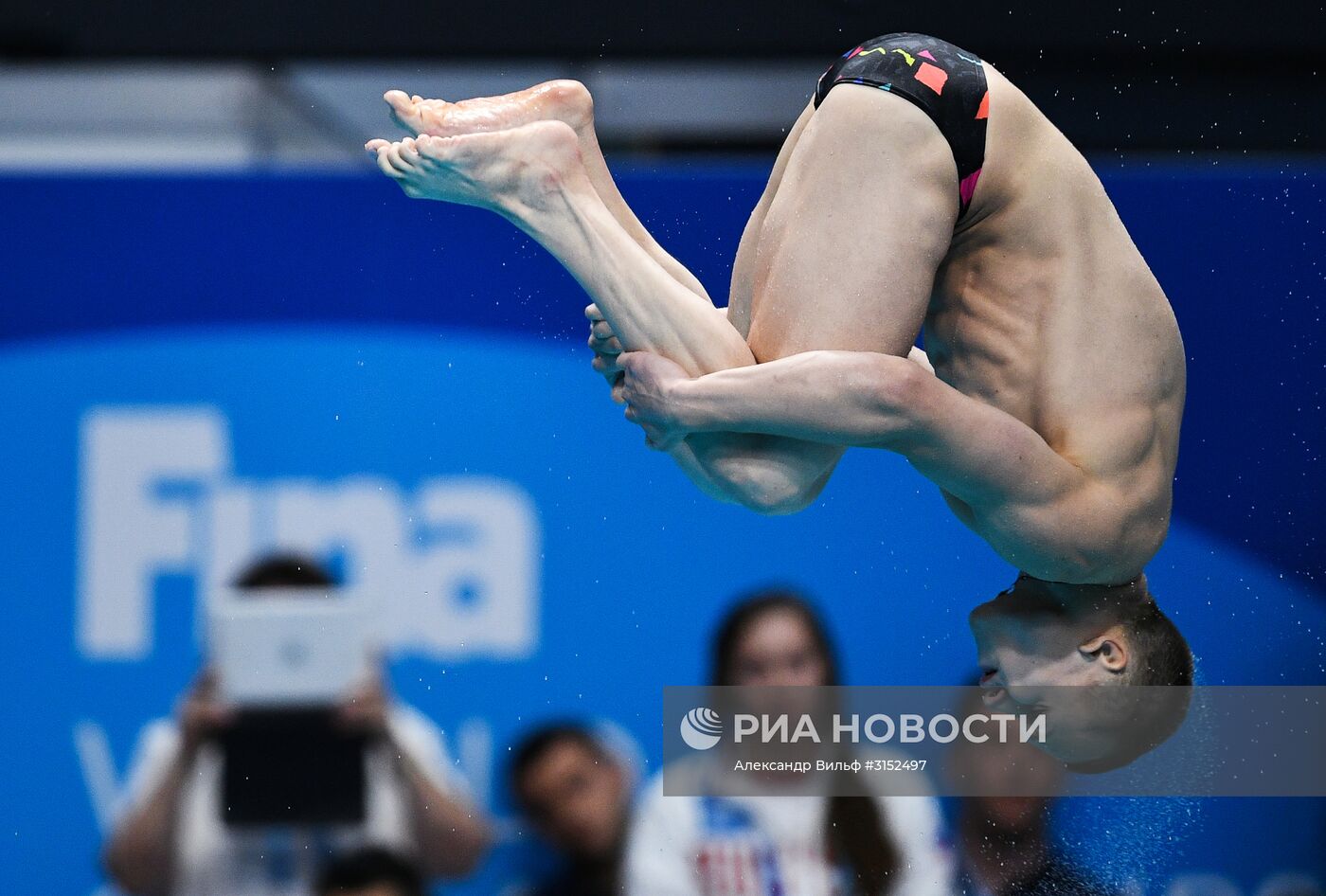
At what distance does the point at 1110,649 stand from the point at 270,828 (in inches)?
88.1

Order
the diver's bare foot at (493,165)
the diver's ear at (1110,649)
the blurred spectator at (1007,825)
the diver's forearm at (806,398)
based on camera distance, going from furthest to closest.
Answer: the blurred spectator at (1007,825), the diver's ear at (1110,649), the diver's bare foot at (493,165), the diver's forearm at (806,398)

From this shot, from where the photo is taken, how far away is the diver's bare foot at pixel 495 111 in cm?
265

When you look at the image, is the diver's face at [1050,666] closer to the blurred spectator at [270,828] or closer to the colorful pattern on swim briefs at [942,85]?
the colorful pattern on swim briefs at [942,85]

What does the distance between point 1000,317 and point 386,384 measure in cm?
196

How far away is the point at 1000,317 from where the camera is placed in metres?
2.75

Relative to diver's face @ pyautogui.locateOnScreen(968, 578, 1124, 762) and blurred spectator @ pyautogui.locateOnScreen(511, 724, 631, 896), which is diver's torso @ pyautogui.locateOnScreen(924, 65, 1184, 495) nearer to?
diver's face @ pyautogui.locateOnScreen(968, 578, 1124, 762)

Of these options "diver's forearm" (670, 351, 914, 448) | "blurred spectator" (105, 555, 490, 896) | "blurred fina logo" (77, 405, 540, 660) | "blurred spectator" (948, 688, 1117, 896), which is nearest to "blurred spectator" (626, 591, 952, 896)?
"blurred spectator" (948, 688, 1117, 896)

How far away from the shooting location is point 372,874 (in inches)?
159

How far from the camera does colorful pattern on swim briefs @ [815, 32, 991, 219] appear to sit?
8.27 ft

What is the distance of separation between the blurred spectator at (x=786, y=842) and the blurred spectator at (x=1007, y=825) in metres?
0.08

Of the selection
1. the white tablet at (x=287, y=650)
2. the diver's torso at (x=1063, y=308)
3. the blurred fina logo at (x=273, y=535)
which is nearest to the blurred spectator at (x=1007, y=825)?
the blurred fina logo at (x=273, y=535)

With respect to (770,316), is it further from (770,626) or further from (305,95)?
(305,95)

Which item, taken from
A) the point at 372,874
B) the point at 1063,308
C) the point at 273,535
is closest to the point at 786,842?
the point at 372,874

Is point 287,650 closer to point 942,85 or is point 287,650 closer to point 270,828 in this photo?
point 270,828
